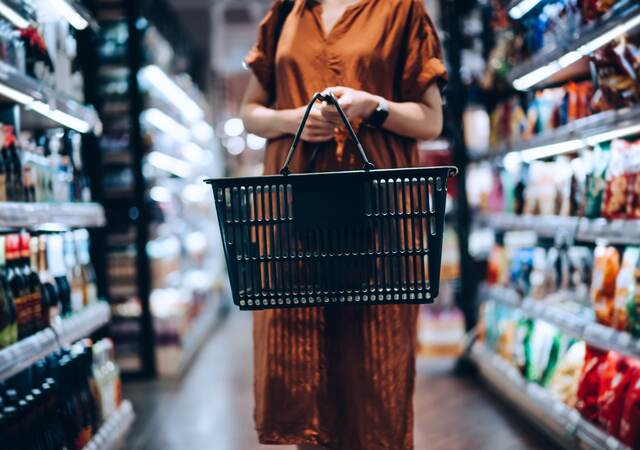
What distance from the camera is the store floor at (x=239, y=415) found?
318 cm

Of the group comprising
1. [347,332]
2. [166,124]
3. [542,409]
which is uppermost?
[166,124]

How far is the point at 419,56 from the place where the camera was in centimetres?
171

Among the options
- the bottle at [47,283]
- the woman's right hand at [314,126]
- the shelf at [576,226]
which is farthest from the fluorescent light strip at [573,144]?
the bottle at [47,283]

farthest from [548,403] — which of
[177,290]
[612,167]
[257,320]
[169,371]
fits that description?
[177,290]

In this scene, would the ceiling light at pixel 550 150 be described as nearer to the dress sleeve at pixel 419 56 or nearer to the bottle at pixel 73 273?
the dress sleeve at pixel 419 56

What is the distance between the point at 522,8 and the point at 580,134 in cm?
75

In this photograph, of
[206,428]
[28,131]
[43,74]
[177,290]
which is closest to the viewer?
[43,74]

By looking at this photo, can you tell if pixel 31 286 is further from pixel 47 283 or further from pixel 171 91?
pixel 171 91

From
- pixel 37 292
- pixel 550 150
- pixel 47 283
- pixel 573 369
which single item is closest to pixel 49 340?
pixel 37 292

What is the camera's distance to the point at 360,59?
1661 millimetres

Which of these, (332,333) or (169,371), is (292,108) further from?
(169,371)

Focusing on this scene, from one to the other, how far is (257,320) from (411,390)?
40 centimetres

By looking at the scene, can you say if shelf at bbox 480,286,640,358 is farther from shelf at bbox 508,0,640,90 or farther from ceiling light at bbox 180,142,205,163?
ceiling light at bbox 180,142,205,163

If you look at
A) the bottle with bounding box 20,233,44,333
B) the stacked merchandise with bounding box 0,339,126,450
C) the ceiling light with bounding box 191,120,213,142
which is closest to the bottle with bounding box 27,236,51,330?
the bottle with bounding box 20,233,44,333
